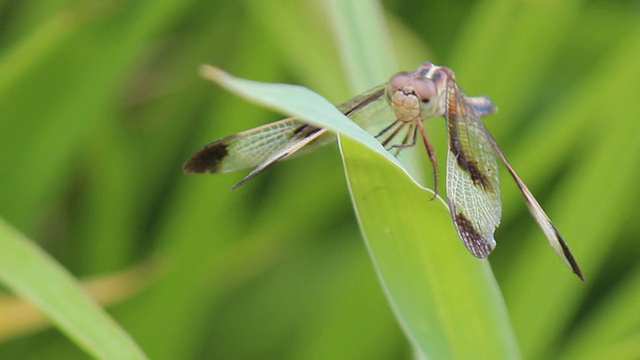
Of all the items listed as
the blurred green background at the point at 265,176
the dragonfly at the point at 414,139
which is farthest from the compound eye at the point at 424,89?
the blurred green background at the point at 265,176

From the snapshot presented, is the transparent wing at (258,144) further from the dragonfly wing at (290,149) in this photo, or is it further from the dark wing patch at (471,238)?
the dark wing patch at (471,238)

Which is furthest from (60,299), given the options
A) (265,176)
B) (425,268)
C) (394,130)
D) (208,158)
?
(265,176)

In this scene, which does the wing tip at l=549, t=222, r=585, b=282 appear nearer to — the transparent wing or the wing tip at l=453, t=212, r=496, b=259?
the wing tip at l=453, t=212, r=496, b=259

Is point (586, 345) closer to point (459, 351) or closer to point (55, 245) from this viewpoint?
point (459, 351)

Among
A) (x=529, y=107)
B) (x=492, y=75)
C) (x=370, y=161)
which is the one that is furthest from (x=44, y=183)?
(x=529, y=107)

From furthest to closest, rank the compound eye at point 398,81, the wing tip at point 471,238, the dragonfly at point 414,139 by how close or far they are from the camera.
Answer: the compound eye at point 398,81 < the dragonfly at point 414,139 < the wing tip at point 471,238

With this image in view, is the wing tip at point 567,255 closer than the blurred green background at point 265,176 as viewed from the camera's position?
Yes
